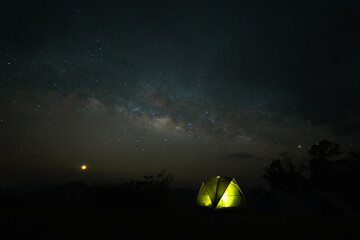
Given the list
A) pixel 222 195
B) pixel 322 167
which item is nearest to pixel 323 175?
pixel 322 167

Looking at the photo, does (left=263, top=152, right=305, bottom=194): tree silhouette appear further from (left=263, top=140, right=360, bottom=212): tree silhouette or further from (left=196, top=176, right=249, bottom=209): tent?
(left=196, top=176, right=249, bottom=209): tent

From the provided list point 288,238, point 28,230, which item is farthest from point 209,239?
point 28,230

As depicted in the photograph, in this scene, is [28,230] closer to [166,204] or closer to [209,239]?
[209,239]

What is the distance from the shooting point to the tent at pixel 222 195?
1002cm

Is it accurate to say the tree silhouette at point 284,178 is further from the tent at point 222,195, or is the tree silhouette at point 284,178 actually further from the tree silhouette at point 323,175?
the tent at point 222,195

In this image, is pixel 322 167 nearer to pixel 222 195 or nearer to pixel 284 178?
pixel 284 178

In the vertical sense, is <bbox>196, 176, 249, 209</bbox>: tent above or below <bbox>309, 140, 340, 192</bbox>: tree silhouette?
below

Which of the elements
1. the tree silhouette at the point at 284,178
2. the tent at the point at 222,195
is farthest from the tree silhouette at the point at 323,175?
the tent at the point at 222,195

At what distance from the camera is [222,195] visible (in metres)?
10.1

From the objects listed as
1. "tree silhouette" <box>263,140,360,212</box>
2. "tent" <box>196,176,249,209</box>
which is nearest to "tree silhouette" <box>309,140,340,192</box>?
"tree silhouette" <box>263,140,360,212</box>

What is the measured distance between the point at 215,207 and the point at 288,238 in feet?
22.9

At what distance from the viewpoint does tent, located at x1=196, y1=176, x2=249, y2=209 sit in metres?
10.0

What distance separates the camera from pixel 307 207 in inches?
449

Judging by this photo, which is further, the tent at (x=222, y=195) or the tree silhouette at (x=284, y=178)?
the tree silhouette at (x=284, y=178)
